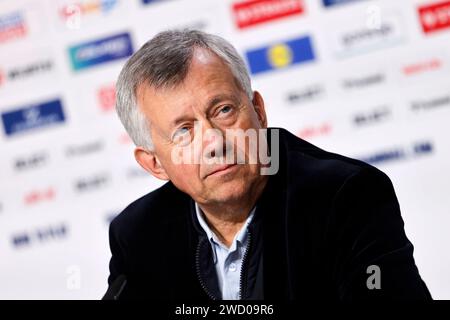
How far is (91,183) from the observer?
10.1 feet

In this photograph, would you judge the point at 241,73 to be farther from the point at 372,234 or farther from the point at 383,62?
the point at 383,62

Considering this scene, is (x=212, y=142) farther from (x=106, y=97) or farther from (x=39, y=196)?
(x=39, y=196)

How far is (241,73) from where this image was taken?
1103 mm

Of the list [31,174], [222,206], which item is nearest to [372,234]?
[222,206]

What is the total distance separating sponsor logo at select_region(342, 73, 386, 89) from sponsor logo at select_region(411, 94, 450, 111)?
17cm

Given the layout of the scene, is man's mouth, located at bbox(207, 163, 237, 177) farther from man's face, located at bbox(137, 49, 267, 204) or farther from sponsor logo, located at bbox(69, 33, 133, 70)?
sponsor logo, located at bbox(69, 33, 133, 70)

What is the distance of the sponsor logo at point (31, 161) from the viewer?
10.3 feet

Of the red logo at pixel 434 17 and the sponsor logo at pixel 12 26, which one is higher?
the sponsor logo at pixel 12 26

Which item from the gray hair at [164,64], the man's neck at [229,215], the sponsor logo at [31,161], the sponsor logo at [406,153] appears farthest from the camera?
the sponsor logo at [31,161]

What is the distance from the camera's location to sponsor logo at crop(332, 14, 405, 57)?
9.30 feet

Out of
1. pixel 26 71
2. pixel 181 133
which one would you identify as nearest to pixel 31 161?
pixel 26 71

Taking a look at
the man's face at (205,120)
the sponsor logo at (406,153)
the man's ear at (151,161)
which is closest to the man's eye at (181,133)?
the man's face at (205,120)

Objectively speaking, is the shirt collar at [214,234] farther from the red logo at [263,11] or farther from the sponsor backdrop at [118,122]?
the red logo at [263,11]
